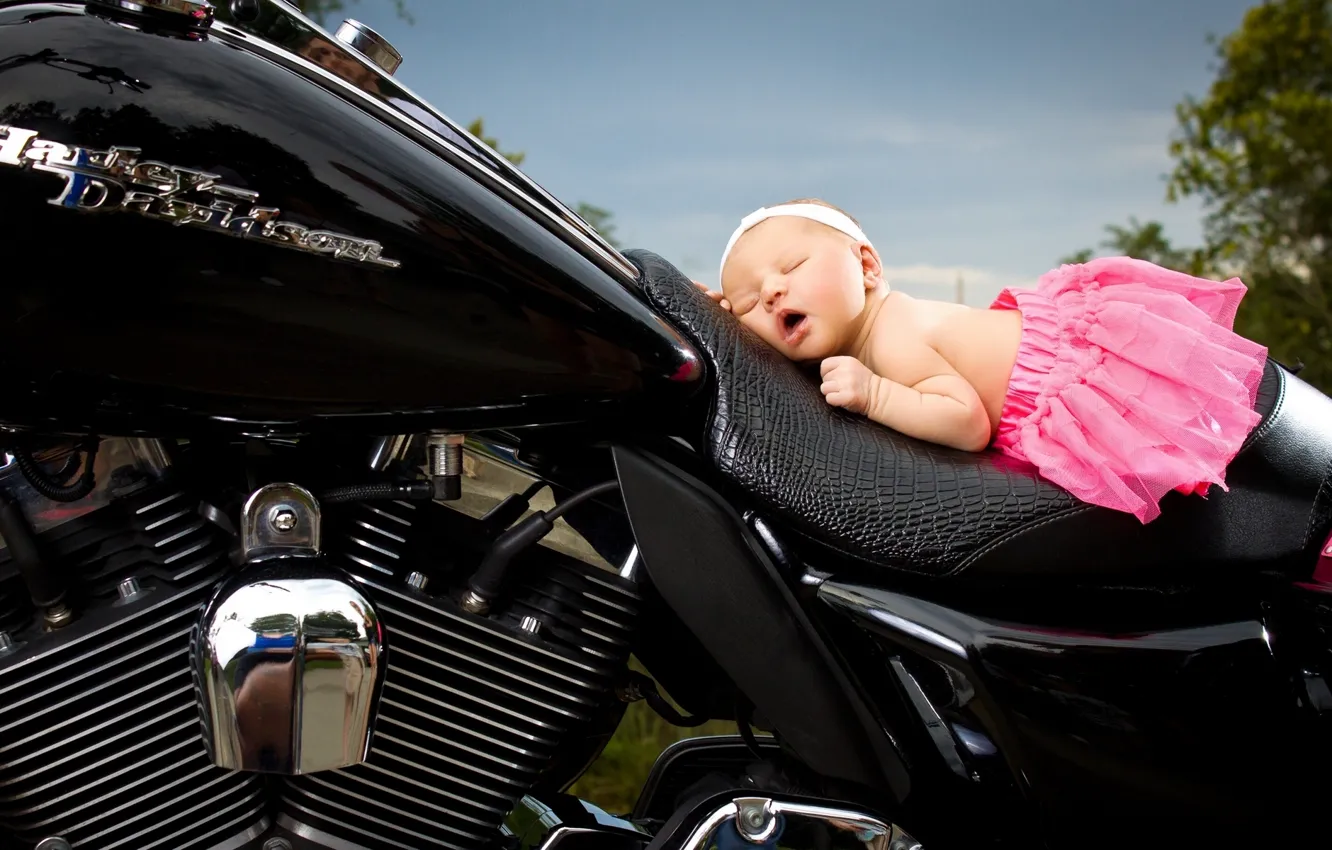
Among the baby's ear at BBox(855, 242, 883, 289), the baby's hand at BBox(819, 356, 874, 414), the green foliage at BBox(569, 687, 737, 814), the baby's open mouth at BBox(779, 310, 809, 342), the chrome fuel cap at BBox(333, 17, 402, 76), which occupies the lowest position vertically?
the green foliage at BBox(569, 687, 737, 814)

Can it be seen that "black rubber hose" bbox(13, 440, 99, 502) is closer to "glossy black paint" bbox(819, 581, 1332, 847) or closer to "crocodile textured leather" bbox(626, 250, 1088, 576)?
"crocodile textured leather" bbox(626, 250, 1088, 576)

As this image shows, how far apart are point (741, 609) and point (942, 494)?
226mm

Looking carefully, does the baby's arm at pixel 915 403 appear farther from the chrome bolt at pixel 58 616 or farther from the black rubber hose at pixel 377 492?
the chrome bolt at pixel 58 616

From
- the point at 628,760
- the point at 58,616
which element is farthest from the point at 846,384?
the point at 628,760

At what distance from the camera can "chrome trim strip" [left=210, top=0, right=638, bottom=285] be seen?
1012 mm

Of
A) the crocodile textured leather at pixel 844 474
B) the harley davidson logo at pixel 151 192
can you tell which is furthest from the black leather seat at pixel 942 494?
the harley davidson logo at pixel 151 192

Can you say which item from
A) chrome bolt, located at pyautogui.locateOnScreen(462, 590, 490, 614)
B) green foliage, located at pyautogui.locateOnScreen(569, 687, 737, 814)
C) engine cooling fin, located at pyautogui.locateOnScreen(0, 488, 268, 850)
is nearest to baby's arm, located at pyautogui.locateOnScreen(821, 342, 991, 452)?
chrome bolt, located at pyautogui.locateOnScreen(462, 590, 490, 614)

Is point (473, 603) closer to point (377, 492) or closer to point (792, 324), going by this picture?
point (377, 492)

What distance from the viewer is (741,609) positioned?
1089 mm

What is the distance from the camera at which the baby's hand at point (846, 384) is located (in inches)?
46.1

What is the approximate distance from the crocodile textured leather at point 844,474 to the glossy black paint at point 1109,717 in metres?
0.06

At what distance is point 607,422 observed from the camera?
1090 mm

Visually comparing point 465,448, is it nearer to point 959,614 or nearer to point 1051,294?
point 959,614

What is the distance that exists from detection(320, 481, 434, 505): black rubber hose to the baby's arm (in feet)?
A: 1.38
